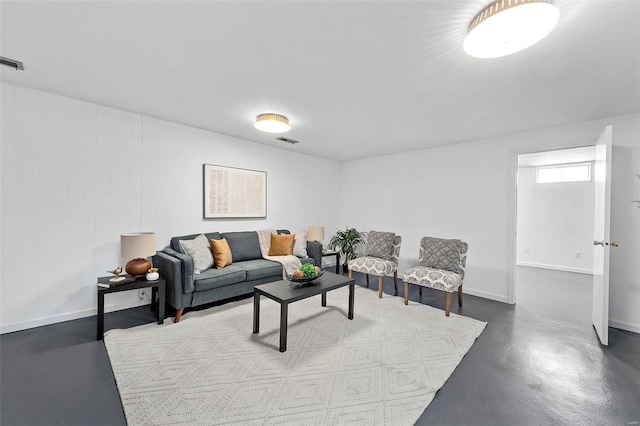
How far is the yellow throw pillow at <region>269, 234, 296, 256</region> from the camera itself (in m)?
4.31

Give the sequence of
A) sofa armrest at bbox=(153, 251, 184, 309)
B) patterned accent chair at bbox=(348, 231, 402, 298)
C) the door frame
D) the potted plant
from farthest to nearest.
→ the potted plant
patterned accent chair at bbox=(348, 231, 402, 298)
the door frame
sofa armrest at bbox=(153, 251, 184, 309)

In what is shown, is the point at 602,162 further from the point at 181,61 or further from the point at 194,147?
the point at 194,147

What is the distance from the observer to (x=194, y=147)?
3.86 meters

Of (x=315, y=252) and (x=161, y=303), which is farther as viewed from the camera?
(x=315, y=252)

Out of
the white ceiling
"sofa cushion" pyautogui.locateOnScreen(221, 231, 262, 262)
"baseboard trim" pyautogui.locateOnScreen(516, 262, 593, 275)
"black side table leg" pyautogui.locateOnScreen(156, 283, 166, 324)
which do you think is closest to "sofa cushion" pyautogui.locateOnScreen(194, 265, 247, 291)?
"black side table leg" pyautogui.locateOnScreen(156, 283, 166, 324)

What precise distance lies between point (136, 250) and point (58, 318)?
112 centimetres

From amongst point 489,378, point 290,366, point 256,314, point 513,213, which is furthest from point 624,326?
point 256,314

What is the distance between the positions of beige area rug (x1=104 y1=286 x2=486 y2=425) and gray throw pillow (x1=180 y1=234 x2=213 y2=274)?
56 cm

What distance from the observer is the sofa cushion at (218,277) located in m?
3.05

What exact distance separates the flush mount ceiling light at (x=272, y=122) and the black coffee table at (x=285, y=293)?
6.12ft

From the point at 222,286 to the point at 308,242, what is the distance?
1.81m

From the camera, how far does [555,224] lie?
5949 mm

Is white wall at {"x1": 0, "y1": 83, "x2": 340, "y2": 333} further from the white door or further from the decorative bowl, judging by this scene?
the white door

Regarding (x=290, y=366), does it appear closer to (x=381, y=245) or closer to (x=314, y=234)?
(x=381, y=245)
